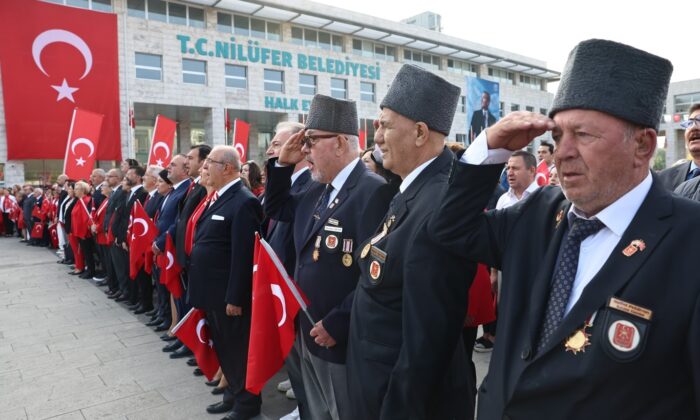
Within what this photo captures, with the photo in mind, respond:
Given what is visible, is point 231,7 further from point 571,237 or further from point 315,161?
point 571,237

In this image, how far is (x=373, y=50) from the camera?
1328 inches

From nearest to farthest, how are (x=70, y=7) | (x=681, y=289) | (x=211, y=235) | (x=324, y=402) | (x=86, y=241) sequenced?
(x=681, y=289) < (x=324, y=402) < (x=211, y=235) < (x=86, y=241) < (x=70, y=7)

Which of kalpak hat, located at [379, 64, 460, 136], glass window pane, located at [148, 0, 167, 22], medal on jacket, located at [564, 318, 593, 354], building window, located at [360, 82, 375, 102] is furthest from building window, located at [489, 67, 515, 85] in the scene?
medal on jacket, located at [564, 318, 593, 354]

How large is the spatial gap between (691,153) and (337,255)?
2400 millimetres

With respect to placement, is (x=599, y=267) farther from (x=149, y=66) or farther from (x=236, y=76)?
(x=236, y=76)

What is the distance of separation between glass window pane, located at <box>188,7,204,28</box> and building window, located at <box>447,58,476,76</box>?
20.1m

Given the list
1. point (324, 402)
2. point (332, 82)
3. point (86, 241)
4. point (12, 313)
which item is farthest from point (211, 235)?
point (332, 82)

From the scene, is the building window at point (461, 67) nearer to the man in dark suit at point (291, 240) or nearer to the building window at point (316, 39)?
the building window at point (316, 39)

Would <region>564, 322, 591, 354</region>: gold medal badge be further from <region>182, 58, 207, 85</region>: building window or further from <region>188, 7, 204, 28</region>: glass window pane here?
<region>188, 7, 204, 28</region>: glass window pane

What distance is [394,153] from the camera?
2195mm

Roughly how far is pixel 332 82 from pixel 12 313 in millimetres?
26260

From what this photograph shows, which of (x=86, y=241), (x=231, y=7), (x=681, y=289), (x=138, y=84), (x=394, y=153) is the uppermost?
(x=231, y=7)

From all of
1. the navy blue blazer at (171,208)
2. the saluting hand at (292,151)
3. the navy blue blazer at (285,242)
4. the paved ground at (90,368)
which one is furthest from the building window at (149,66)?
the saluting hand at (292,151)

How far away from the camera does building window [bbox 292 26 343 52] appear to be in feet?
98.6
